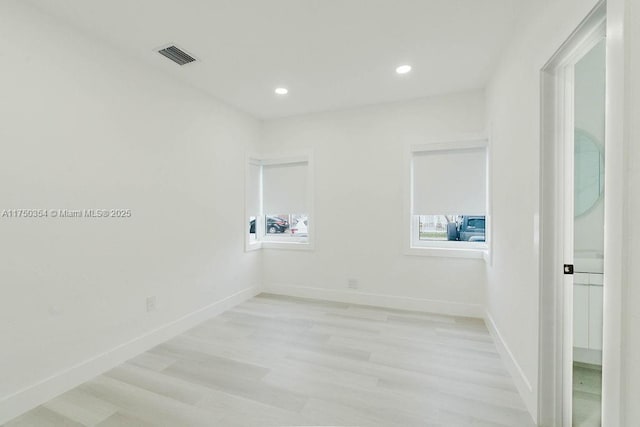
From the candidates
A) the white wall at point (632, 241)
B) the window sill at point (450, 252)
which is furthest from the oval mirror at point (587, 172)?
the white wall at point (632, 241)

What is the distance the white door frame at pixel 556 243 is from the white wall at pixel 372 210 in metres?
1.73

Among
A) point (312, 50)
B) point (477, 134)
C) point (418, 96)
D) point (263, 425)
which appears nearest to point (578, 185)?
point (477, 134)

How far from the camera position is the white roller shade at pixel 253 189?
13.0 ft

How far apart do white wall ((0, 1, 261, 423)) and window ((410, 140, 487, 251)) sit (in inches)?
101

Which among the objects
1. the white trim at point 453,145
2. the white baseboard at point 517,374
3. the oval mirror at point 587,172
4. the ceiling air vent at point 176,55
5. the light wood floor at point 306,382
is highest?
the ceiling air vent at point 176,55

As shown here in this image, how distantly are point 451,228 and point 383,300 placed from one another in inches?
49.4

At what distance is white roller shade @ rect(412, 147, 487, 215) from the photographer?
326cm

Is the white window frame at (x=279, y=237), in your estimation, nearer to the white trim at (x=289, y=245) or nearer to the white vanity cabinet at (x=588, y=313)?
the white trim at (x=289, y=245)

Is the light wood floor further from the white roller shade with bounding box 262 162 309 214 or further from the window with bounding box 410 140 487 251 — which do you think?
the white roller shade with bounding box 262 162 309 214

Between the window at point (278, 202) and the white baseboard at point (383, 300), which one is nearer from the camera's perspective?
the white baseboard at point (383, 300)

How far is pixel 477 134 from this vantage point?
321 cm

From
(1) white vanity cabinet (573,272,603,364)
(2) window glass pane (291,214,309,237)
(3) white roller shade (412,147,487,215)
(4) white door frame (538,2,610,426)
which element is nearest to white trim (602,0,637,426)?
(4) white door frame (538,2,610,426)

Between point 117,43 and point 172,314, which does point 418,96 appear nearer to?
point 117,43

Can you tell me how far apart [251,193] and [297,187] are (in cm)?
68
